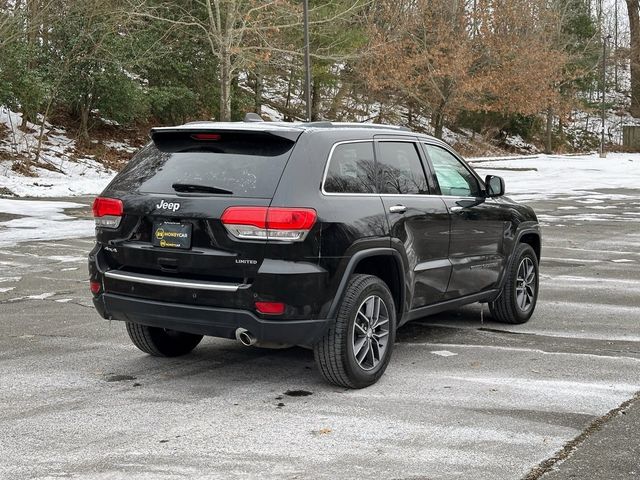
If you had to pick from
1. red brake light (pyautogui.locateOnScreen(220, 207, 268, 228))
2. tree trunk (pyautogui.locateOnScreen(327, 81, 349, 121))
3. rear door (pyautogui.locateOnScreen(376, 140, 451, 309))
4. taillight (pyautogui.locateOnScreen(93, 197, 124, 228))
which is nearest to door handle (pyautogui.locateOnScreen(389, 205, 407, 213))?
rear door (pyautogui.locateOnScreen(376, 140, 451, 309))

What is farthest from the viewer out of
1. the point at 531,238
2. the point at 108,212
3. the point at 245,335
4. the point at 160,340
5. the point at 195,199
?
the point at 531,238

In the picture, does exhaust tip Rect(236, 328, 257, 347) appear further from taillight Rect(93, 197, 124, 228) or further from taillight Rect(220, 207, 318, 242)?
taillight Rect(93, 197, 124, 228)

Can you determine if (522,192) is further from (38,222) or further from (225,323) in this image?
(225,323)

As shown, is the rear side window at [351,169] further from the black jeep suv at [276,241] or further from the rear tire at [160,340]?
the rear tire at [160,340]

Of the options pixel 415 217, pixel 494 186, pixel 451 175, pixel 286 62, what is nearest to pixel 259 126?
pixel 415 217

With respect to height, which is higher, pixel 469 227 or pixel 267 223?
pixel 267 223

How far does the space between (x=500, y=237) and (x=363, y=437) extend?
3.22 meters

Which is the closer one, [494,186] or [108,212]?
[108,212]

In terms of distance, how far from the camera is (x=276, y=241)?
5.72 meters

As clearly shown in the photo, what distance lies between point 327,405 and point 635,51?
7115 centimetres

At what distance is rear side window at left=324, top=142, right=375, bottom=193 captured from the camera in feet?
20.3

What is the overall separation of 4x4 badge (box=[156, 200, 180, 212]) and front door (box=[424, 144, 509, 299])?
7.16 feet

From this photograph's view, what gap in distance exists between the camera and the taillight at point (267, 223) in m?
5.71

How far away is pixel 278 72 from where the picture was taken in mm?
44344
